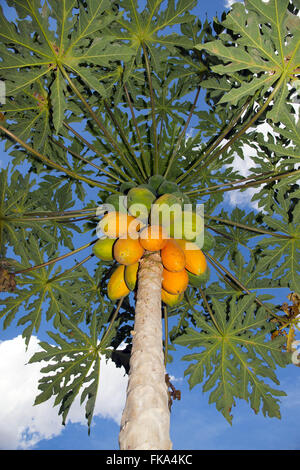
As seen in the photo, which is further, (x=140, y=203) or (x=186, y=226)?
(x=140, y=203)

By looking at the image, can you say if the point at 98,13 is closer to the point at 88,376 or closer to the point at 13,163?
the point at 13,163

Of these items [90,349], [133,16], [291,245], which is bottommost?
[90,349]

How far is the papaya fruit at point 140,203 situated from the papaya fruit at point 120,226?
0.30ft

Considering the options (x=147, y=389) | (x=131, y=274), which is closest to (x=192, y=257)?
(x=131, y=274)

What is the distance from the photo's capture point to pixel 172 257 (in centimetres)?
238

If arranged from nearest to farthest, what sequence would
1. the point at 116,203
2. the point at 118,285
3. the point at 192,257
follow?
the point at 192,257, the point at 118,285, the point at 116,203

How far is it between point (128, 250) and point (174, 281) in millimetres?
424

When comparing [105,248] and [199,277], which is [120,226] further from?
[199,277]

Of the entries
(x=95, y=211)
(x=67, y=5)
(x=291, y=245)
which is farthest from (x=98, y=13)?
(x=291, y=245)

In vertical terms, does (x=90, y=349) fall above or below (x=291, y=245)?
below

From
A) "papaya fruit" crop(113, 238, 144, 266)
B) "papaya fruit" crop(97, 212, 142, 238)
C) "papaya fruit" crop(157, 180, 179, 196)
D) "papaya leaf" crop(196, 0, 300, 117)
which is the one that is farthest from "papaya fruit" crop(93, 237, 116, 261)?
"papaya leaf" crop(196, 0, 300, 117)

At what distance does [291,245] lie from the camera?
311cm

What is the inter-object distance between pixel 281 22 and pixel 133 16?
1.34 metres

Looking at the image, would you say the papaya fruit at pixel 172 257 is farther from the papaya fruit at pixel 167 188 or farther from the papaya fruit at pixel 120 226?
the papaya fruit at pixel 167 188
